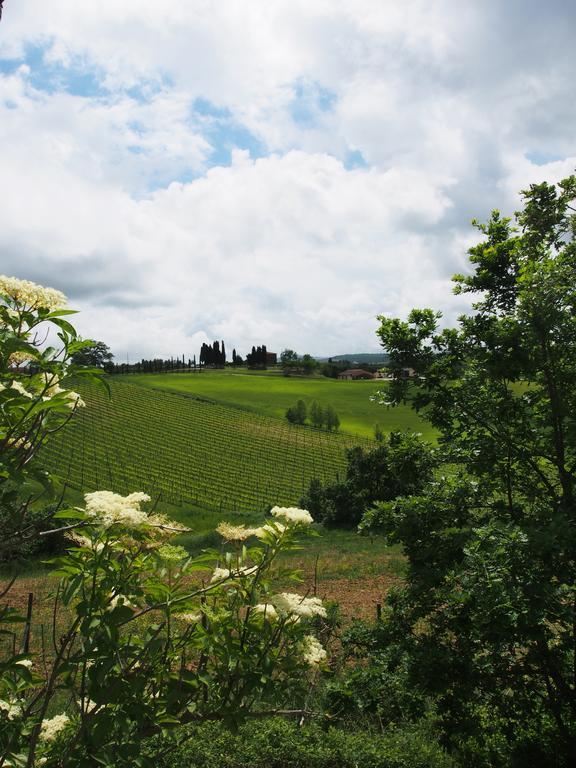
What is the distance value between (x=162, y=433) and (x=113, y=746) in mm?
66056

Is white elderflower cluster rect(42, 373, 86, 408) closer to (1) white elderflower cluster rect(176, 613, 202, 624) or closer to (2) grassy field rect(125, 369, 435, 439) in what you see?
(1) white elderflower cluster rect(176, 613, 202, 624)

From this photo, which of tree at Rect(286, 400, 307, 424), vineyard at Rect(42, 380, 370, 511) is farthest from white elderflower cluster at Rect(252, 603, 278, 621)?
tree at Rect(286, 400, 307, 424)

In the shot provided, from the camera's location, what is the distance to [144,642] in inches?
124

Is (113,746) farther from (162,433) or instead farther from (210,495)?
(162,433)

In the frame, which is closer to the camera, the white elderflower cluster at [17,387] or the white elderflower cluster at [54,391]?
the white elderflower cluster at [17,387]

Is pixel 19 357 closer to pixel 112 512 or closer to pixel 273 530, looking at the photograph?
pixel 112 512

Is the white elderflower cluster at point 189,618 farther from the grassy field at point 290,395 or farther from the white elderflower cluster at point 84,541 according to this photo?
the grassy field at point 290,395

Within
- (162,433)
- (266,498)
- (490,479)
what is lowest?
(266,498)

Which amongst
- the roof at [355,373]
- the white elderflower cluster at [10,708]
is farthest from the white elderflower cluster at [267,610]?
the roof at [355,373]

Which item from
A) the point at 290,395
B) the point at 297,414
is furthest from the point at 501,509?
the point at 290,395

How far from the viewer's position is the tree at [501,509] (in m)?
4.91

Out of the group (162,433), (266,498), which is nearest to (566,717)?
(266,498)

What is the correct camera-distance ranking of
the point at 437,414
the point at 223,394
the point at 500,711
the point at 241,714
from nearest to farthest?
the point at 241,714 → the point at 500,711 → the point at 437,414 → the point at 223,394

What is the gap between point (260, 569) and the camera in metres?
3.20
